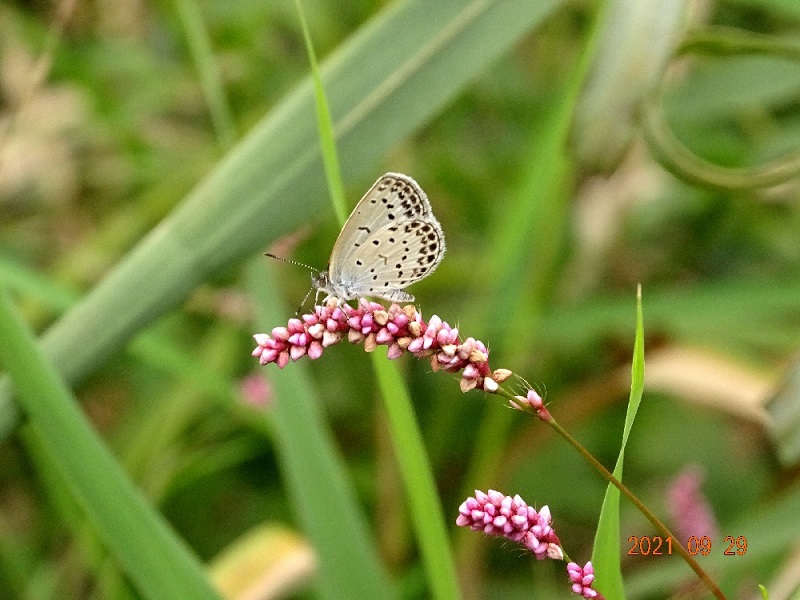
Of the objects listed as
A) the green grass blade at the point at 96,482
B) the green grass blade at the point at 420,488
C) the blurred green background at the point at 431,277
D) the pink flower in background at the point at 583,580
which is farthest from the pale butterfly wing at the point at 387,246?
the pink flower in background at the point at 583,580

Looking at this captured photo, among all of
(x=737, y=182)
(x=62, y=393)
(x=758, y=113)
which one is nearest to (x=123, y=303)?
(x=62, y=393)

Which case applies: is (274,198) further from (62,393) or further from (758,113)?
(758,113)

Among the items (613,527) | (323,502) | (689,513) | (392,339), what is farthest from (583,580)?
(689,513)

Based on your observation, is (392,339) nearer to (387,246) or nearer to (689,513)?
(387,246)

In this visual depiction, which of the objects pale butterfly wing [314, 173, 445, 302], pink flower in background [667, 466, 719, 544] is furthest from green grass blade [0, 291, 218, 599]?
pink flower in background [667, 466, 719, 544]

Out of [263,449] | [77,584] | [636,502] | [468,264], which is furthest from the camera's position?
[468,264]
